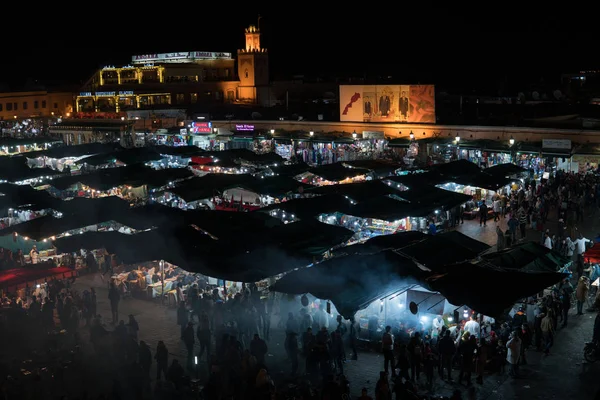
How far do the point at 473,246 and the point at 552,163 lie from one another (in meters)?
13.6

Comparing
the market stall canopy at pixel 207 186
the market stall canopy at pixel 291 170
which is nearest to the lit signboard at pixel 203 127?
the market stall canopy at pixel 291 170

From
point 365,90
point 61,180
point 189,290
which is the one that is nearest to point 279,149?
point 365,90

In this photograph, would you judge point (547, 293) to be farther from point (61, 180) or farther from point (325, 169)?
point (61, 180)

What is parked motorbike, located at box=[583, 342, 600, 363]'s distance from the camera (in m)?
10.2

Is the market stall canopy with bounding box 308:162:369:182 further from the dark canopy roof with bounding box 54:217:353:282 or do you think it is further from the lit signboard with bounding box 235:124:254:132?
the lit signboard with bounding box 235:124:254:132

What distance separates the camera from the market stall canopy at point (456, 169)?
20939 millimetres

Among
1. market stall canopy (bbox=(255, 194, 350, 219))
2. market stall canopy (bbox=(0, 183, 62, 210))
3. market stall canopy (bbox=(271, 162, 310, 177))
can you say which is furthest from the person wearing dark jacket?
market stall canopy (bbox=(271, 162, 310, 177))

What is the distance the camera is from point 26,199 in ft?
62.4

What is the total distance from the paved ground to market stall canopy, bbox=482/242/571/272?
38.0 inches

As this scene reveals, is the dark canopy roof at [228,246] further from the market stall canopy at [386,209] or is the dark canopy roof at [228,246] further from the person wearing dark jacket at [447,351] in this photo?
the person wearing dark jacket at [447,351]

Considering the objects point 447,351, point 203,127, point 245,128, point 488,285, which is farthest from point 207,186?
point 245,128

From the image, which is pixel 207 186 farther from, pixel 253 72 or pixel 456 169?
pixel 253 72

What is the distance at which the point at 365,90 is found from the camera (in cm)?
3338

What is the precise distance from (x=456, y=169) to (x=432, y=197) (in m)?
4.02
